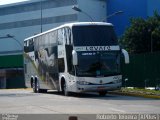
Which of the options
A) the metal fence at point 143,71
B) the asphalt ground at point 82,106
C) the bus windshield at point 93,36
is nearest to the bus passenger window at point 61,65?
the bus windshield at point 93,36

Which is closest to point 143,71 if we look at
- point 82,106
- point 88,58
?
point 88,58

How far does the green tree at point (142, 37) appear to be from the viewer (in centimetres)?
6375

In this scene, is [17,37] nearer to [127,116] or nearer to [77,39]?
[77,39]

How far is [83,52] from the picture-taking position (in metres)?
24.5

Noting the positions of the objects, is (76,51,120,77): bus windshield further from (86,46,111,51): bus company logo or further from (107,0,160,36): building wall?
(107,0,160,36): building wall

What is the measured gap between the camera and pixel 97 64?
24531 millimetres

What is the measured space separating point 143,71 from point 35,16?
71157 mm

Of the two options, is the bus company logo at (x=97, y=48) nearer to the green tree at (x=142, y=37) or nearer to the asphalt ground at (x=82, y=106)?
the asphalt ground at (x=82, y=106)

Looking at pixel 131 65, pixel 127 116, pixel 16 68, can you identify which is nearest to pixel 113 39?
pixel 131 65

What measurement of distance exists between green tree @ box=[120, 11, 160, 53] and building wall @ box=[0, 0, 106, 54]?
25.8 meters

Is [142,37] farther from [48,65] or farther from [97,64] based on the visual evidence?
[97,64]

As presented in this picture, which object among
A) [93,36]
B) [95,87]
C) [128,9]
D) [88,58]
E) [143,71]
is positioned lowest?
[95,87]

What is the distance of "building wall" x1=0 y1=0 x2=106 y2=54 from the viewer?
310 ft

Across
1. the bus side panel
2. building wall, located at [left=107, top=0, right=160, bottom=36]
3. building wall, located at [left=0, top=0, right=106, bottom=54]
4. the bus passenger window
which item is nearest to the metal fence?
the bus side panel
